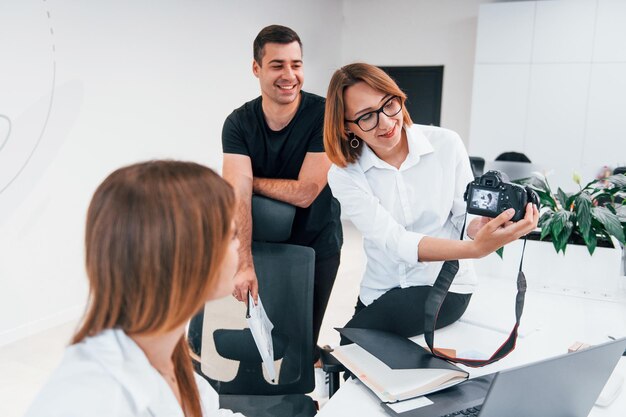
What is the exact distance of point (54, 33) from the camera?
10.0ft

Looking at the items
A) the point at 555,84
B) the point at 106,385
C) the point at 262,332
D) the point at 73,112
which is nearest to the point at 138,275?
the point at 106,385

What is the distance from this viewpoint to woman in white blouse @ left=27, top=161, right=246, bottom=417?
2.36 feet

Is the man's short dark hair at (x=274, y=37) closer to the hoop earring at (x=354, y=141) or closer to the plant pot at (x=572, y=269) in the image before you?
the hoop earring at (x=354, y=141)

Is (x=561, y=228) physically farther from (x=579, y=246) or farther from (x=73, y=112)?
(x=73, y=112)

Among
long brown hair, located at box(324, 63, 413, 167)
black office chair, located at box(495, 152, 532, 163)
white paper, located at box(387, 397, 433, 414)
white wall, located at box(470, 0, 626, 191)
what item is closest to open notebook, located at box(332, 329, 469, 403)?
white paper, located at box(387, 397, 433, 414)

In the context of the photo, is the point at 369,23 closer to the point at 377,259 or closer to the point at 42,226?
the point at 42,226

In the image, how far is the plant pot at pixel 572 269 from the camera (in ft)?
5.93

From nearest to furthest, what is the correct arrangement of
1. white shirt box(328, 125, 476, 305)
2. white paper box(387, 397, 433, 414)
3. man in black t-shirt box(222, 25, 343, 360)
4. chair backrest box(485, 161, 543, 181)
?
1. white paper box(387, 397, 433, 414)
2. white shirt box(328, 125, 476, 305)
3. man in black t-shirt box(222, 25, 343, 360)
4. chair backrest box(485, 161, 543, 181)

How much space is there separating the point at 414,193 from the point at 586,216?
2.14 feet

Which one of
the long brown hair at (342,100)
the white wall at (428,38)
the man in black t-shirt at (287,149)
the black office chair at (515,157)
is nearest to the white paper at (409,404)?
the long brown hair at (342,100)

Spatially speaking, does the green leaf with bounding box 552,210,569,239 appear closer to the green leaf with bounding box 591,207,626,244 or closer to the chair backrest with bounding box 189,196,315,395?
the green leaf with bounding box 591,207,626,244

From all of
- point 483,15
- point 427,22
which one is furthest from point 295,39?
point 427,22

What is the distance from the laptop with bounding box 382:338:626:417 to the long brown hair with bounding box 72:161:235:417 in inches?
17.9

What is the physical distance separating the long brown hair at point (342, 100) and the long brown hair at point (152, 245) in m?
0.80
